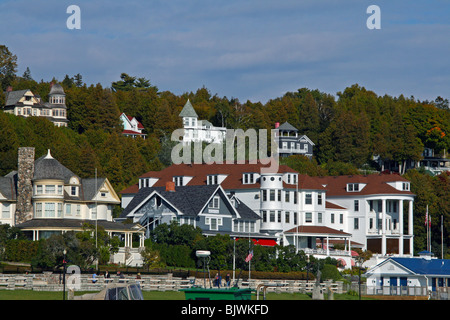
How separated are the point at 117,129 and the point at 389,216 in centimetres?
5661

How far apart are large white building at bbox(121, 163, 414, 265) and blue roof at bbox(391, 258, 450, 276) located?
21184mm

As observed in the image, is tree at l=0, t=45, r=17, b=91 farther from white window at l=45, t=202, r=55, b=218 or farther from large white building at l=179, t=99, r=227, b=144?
white window at l=45, t=202, r=55, b=218

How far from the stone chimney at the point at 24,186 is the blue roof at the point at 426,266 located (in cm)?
3894

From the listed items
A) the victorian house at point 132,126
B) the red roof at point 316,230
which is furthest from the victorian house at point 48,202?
the victorian house at point 132,126

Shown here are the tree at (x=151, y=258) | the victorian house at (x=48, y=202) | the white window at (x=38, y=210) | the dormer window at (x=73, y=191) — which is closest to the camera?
the tree at (x=151, y=258)

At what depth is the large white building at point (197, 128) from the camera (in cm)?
16088

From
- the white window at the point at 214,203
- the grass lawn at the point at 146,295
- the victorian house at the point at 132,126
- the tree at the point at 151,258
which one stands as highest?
the victorian house at the point at 132,126

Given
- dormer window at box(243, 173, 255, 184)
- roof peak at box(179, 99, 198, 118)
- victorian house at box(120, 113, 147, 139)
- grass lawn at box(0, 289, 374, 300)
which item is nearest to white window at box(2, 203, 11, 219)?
dormer window at box(243, 173, 255, 184)

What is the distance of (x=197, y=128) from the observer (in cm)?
16200

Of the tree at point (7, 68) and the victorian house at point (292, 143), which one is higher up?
the tree at point (7, 68)

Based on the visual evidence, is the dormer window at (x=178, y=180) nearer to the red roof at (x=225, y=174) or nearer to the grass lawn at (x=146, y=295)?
the red roof at (x=225, y=174)

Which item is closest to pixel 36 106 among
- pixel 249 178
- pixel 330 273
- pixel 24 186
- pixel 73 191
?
pixel 249 178

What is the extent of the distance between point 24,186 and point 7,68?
8510 cm

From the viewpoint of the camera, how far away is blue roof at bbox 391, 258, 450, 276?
2768 inches
